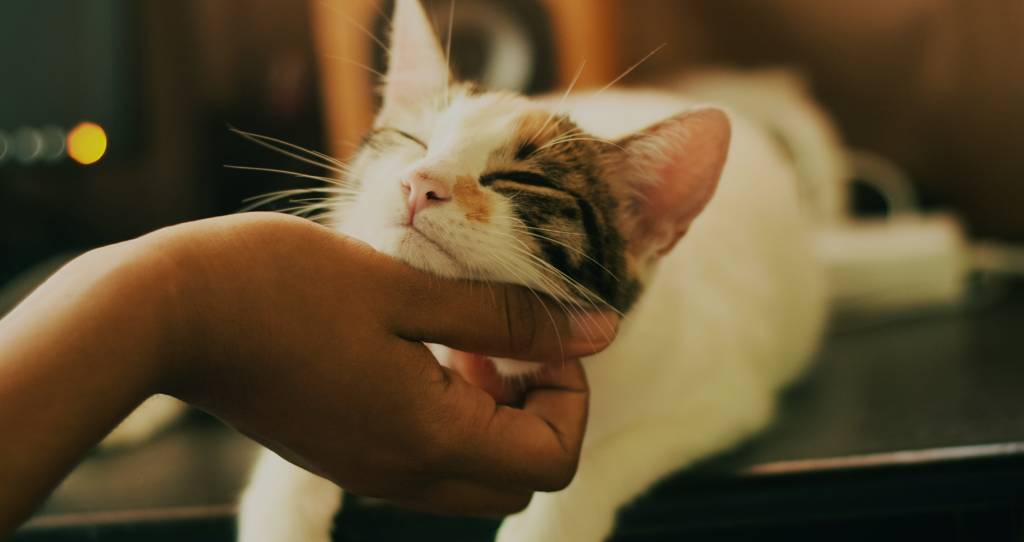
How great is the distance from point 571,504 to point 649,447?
0.13 m

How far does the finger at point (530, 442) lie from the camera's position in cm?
48

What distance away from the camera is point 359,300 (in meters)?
0.44

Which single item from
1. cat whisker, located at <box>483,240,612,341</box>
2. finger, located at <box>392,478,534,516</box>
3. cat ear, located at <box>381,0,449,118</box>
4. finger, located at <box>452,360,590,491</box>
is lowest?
finger, located at <box>392,478,534,516</box>

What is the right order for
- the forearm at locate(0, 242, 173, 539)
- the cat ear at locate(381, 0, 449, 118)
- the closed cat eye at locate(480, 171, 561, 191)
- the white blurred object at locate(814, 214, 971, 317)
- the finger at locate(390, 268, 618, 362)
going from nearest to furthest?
the forearm at locate(0, 242, 173, 539)
the finger at locate(390, 268, 618, 362)
the closed cat eye at locate(480, 171, 561, 191)
the cat ear at locate(381, 0, 449, 118)
the white blurred object at locate(814, 214, 971, 317)

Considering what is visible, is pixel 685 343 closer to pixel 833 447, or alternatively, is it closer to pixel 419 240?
pixel 833 447

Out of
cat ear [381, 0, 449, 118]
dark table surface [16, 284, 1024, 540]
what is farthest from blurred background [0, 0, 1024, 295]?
dark table surface [16, 284, 1024, 540]

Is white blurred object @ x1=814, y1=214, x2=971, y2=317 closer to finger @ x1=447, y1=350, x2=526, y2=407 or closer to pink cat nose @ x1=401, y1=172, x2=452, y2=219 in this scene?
finger @ x1=447, y1=350, x2=526, y2=407

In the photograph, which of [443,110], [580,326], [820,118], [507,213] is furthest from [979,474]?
[820,118]

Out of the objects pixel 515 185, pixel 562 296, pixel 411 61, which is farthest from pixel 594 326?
pixel 411 61

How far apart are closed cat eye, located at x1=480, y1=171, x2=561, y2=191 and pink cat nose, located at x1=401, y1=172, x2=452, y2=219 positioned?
0.21ft

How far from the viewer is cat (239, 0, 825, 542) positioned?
20.8 inches

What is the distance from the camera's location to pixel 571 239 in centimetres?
60

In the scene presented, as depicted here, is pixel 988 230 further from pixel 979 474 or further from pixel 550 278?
pixel 550 278

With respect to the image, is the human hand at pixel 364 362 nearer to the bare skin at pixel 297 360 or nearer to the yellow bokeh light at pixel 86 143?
the bare skin at pixel 297 360
